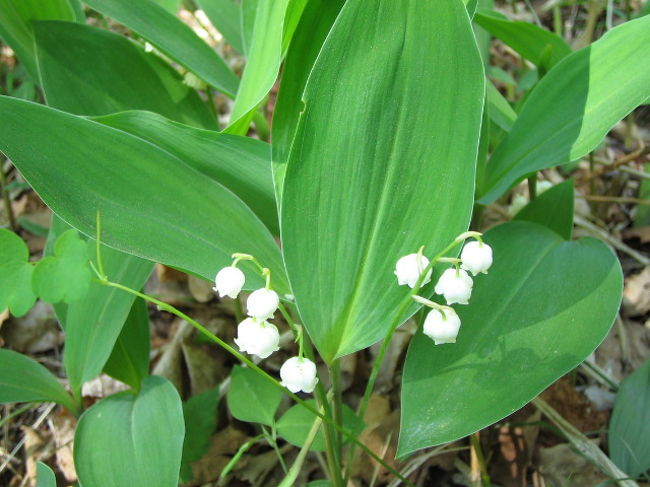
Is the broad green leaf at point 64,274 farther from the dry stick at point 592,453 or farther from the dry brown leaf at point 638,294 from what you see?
the dry brown leaf at point 638,294

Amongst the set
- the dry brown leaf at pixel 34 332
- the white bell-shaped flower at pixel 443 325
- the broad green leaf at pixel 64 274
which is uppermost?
the broad green leaf at pixel 64 274

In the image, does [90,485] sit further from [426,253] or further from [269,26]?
[269,26]

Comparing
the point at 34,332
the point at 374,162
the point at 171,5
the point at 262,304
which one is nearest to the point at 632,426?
the point at 374,162

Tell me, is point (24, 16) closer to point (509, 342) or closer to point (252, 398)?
point (252, 398)

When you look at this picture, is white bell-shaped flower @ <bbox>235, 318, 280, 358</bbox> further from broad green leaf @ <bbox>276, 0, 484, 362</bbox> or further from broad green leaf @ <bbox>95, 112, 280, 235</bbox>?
broad green leaf @ <bbox>95, 112, 280, 235</bbox>

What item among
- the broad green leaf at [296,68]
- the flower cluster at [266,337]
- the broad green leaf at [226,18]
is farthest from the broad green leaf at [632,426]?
the broad green leaf at [226,18]

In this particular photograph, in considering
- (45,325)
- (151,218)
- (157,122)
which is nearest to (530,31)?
(157,122)

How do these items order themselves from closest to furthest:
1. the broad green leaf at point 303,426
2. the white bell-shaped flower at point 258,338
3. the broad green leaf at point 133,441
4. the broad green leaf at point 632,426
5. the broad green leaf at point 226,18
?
1. the white bell-shaped flower at point 258,338
2. the broad green leaf at point 133,441
3. the broad green leaf at point 303,426
4. the broad green leaf at point 632,426
5. the broad green leaf at point 226,18
